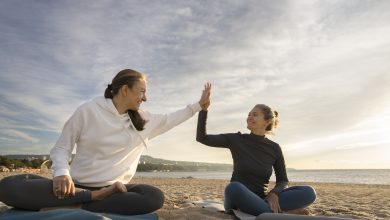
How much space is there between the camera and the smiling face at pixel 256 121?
464cm

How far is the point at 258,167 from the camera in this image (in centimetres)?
447

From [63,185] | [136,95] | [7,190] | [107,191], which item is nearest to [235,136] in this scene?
[136,95]

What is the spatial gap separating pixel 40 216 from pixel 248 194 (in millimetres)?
2153

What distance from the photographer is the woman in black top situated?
4109 mm

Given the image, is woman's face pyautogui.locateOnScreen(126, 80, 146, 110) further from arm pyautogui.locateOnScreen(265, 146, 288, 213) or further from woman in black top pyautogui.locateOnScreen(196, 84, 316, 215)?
arm pyautogui.locateOnScreen(265, 146, 288, 213)

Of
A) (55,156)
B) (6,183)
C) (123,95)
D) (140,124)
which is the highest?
(123,95)

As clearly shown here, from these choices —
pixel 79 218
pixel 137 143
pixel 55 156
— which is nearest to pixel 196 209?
pixel 137 143

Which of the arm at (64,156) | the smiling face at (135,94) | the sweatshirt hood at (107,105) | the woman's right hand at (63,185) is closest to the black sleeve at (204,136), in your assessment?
the smiling face at (135,94)

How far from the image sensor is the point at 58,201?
342 cm

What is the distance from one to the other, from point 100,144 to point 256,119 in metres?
1.97

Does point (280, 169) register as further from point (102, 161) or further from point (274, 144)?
point (102, 161)

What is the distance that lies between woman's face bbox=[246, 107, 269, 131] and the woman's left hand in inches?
34.5

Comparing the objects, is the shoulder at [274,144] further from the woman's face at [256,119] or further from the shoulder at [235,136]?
the shoulder at [235,136]

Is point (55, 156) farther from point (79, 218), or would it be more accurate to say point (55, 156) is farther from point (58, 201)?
point (79, 218)
